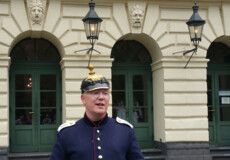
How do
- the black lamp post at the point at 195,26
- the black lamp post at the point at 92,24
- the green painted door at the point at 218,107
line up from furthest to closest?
the green painted door at the point at 218,107 → the black lamp post at the point at 195,26 → the black lamp post at the point at 92,24

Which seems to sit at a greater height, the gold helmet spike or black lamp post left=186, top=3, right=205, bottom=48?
black lamp post left=186, top=3, right=205, bottom=48

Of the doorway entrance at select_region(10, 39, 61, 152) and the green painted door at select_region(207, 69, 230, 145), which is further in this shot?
the green painted door at select_region(207, 69, 230, 145)

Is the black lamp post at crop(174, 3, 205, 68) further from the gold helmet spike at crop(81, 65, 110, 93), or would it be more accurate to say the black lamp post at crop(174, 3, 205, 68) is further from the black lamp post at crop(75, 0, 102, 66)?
the gold helmet spike at crop(81, 65, 110, 93)

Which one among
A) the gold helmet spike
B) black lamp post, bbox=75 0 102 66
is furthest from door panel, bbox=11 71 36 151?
the gold helmet spike

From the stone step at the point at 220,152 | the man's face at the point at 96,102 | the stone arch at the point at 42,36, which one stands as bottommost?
the stone step at the point at 220,152

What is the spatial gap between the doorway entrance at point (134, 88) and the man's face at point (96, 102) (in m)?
8.29

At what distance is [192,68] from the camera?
37.3 feet

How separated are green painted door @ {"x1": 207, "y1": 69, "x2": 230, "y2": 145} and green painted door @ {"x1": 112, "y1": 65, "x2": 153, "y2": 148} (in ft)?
6.21

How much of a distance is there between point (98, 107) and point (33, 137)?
8.22 metres

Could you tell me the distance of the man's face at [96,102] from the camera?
3439 millimetres

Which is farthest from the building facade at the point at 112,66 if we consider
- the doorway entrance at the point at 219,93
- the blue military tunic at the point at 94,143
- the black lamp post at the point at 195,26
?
the blue military tunic at the point at 94,143

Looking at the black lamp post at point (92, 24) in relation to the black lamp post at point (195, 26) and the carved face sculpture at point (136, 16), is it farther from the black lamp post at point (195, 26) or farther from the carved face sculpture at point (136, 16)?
the black lamp post at point (195, 26)

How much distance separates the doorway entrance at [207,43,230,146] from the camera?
41.1 feet

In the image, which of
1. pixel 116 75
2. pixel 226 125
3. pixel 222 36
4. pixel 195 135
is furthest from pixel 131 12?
pixel 226 125
